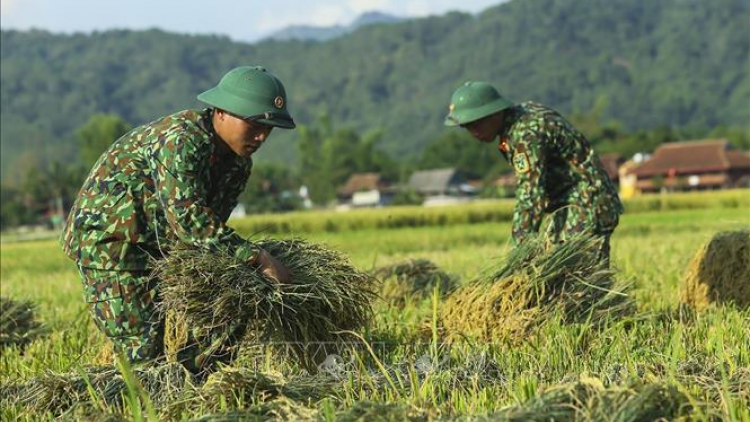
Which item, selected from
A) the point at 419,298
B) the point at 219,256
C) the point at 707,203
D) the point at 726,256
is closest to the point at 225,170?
the point at 219,256

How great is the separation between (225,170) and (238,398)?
4.53 ft

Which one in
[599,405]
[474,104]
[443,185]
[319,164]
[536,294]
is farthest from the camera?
[319,164]

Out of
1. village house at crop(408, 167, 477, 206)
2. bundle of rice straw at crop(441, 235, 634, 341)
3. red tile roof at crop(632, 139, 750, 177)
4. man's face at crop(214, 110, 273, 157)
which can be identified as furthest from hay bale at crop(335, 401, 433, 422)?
village house at crop(408, 167, 477, 206)

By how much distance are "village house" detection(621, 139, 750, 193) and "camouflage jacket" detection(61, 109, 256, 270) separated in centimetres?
6672

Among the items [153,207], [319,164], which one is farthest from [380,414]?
[319,164]

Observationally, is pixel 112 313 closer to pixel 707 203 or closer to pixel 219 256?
pixel 219 256

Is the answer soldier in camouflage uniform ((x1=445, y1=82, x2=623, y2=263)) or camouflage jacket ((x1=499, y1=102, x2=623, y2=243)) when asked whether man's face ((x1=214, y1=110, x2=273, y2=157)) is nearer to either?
soldier in camouflage uniform ((x1=445, y1=82, x2=623, y2=263))

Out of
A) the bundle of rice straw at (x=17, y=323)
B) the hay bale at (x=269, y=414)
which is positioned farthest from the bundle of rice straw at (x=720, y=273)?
the bundle of rice straw at (x=17, y=323)

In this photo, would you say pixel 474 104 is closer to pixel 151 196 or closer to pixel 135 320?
pixel 151 196

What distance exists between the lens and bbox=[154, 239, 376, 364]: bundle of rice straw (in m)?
3.78

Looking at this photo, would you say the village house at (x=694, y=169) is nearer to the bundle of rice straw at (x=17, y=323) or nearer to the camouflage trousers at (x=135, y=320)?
the bundle of rice straw at (x=17, y=323)

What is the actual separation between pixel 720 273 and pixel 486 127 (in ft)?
7.05

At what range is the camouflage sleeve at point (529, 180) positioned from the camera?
219 inches

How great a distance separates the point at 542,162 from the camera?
5590 mm
